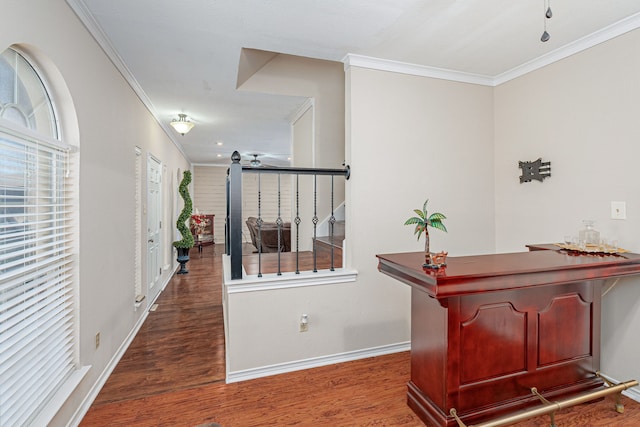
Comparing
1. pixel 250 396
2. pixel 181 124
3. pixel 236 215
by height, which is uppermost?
pixel 181 124

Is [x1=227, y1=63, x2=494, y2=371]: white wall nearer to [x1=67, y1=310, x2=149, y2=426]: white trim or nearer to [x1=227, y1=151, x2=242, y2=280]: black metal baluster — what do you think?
[x1=227, y1=151, x2=242, y2=280]: black metal baluster

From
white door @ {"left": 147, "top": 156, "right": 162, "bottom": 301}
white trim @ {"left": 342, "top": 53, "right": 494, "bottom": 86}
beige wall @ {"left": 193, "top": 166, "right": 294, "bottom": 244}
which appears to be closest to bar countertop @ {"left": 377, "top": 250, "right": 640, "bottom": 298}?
white trim @ {"left": 342, "top": 53, "right": 494, "bottom": 86}

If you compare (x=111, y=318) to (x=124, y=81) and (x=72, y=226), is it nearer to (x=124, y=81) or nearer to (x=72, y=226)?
(x=72, y=226)

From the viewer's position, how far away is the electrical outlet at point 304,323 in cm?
254

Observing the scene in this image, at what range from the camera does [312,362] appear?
8.52 ft

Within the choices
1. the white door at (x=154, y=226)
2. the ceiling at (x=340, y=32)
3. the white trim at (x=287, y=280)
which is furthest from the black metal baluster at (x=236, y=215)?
the white door at (x=154, y=226)

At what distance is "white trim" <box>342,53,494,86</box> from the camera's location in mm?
2736

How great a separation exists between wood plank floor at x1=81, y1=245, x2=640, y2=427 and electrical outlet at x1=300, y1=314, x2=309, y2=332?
324 mm

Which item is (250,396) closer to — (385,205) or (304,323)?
(304,323)

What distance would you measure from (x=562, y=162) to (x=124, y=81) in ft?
12.6

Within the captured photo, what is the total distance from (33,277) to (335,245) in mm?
2384

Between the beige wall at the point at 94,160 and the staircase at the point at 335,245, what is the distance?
1.91 meters

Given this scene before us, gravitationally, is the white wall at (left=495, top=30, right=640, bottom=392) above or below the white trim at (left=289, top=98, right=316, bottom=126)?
below

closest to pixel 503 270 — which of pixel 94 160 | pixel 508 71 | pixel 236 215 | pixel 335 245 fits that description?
pixel 236 215
